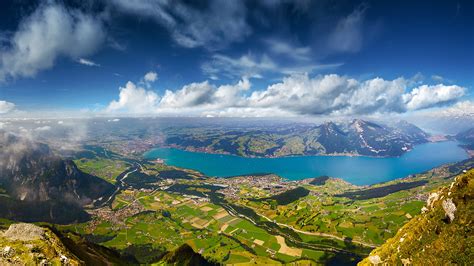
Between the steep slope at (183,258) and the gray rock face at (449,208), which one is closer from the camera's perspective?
the gray rock face at (449,208)

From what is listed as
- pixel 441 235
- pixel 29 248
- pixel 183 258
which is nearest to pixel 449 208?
pixel 441 235

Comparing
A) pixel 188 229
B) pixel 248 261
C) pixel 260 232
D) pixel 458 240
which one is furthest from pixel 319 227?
pixel 458 240

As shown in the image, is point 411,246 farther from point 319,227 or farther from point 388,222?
point 388,222

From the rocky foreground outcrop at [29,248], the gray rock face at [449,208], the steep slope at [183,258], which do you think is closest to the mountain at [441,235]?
the gray rock face at [449,208]

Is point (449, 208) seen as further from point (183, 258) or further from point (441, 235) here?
point (183, 258)

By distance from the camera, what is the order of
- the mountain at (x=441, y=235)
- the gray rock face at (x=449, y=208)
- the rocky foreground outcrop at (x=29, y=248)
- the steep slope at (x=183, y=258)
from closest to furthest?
the rocky foreground outcrop at (x=29, y=248), the mountain at (x=441, y=235), the gray rock face at (x=449, y=208), the steep slope at (x=183, y=258)

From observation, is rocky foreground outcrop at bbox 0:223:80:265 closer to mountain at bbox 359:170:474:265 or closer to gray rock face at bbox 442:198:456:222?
mountain at bbox 359:170:474:265

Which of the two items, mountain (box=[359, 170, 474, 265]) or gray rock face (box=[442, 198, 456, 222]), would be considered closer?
mountain (box=[359, 170, 474, 265])

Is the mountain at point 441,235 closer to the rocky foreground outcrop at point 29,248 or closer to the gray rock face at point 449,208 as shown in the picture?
the gray rock face at point 449,208

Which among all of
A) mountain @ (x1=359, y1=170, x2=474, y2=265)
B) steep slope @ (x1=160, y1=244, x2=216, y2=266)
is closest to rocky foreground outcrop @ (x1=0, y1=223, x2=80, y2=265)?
steep slope @ (x1=160, y1=244, x2=216, y2=266)
